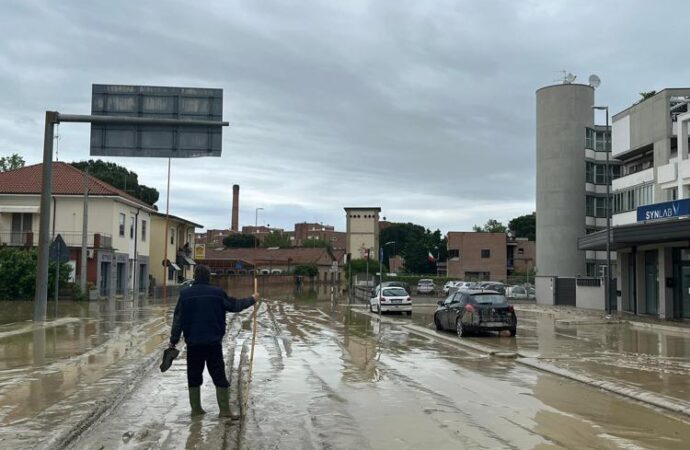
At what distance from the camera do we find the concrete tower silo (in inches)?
2621

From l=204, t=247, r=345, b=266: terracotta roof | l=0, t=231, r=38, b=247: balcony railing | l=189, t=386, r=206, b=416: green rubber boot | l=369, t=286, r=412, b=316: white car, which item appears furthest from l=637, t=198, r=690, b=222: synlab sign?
l=204, t=247, r=345, b=266: terracotta roof

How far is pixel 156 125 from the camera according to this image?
68.4ft

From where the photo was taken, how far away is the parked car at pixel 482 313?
19719 millimetres

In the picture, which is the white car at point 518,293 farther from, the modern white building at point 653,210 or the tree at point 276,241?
the tree at point 276,241

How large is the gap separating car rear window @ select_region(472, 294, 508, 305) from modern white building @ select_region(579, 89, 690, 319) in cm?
1101

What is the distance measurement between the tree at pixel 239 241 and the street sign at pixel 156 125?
125 m

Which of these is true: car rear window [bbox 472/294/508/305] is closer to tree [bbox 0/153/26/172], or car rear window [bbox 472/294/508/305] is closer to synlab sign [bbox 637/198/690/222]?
synlab sign [bbox 637/198/690/222]

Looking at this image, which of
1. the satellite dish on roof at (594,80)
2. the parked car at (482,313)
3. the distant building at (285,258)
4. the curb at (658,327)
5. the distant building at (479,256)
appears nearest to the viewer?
the parked car at (482,313)

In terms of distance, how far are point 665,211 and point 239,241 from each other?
124916mm

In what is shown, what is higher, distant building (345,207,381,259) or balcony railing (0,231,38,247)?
distant building (345,207,381,259)

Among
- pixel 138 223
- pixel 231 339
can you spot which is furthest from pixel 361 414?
pixel 138 223

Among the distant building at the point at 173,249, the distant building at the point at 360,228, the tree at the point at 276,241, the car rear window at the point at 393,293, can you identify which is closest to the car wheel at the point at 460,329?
the car rear window at the point at 393,293

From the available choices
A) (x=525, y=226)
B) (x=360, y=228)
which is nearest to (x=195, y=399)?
(x=360, y=228)

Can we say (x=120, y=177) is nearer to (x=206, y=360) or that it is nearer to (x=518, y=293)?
(x=518, y=293)
